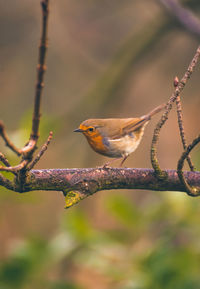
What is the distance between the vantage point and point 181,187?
80.4 inches

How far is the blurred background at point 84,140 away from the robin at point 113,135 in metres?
0.33

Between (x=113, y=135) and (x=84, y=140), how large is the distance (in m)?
2.42

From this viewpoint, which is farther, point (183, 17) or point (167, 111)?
point (183, 17)

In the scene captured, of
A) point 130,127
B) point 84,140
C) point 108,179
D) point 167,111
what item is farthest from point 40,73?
point 84,140

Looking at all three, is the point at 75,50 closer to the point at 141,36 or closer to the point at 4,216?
the point at 141,36

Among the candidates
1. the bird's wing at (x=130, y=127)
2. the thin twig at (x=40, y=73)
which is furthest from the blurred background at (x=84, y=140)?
the thin twig at (x=40, y=73)

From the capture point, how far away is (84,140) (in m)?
6.30

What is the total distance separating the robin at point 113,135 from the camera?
3.70 m

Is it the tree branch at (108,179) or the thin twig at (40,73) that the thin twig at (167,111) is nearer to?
the tree branch at (108,179)

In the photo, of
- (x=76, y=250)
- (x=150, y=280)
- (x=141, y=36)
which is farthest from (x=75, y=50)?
(x=150, y=280)

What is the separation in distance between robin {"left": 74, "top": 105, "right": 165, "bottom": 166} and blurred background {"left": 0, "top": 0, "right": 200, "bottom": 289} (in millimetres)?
332

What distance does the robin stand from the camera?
145 inches

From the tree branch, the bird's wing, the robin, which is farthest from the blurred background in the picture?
the tree branch

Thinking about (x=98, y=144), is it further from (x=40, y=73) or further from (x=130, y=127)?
(x=40, y=73)
